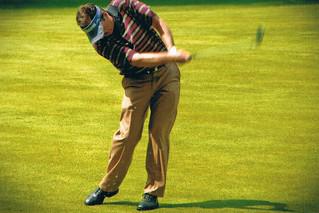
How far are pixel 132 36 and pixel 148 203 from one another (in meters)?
1.28

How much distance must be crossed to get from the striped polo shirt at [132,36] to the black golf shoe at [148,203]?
956 millimetres

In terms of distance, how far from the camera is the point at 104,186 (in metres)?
7.25

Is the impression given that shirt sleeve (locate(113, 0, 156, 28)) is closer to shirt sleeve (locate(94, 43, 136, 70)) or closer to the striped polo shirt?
the striped polo shirt

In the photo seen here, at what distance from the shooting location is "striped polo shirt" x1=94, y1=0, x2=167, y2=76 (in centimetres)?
683

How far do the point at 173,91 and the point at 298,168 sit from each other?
5.76 ft

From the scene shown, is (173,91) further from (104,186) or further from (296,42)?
(296,42)

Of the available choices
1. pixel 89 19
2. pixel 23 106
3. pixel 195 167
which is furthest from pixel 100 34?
pixel 23 106

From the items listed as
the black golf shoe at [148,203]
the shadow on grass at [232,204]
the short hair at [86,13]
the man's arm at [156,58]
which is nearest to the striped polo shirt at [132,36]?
the man's arm at [156,58]

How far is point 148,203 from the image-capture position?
7.12 m

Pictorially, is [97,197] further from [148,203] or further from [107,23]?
[107,23]

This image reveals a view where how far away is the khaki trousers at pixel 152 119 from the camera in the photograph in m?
7.07

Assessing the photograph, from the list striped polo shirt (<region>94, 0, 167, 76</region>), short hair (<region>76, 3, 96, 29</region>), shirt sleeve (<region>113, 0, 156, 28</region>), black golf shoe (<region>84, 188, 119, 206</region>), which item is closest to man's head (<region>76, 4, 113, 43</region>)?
short hair (<region>76, 3, 96, 29</region>)

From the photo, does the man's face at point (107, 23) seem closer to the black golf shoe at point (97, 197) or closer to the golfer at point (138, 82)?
the golfer at point (138, 82)

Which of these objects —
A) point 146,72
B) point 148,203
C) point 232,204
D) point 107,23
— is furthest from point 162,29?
point 232,204
